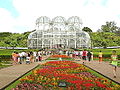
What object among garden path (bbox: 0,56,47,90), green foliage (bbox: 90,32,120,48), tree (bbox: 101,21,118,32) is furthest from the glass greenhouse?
tree (bbox: 101,21,118,32)

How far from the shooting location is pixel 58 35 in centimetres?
5428

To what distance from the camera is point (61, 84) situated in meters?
8.17

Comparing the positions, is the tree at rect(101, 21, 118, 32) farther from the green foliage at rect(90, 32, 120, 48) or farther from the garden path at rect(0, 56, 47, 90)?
the garden path at rect(0, 56, 47, 90)

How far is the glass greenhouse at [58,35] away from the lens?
53.5m

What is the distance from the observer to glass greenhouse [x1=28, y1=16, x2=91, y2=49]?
53500 mm

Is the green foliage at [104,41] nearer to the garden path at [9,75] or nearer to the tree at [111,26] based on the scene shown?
the tree at [111,26]

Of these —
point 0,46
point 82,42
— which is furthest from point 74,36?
point 0,46

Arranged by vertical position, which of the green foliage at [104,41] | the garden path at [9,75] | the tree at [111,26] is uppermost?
the tree at [111,26]

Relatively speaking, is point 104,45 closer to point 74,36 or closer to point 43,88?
point 74,36

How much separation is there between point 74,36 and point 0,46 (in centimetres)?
2945

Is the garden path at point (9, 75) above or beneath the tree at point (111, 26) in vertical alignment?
beneath

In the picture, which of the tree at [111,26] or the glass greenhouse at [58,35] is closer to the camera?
the glass greenhouse at [58,35]

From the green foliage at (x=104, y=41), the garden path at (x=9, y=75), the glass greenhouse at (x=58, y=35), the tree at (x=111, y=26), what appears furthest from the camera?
the tree at (x=111, y=26)

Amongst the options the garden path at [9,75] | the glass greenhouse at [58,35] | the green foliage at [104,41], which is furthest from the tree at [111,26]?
the garden path at [9,75]
